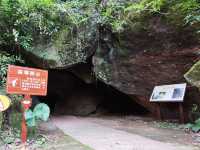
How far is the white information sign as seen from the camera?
8.47m

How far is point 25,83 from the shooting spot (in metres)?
6.60

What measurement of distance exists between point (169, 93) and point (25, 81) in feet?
13.3

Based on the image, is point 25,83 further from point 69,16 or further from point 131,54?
point 69,16

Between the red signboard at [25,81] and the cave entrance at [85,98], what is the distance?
5399 mm

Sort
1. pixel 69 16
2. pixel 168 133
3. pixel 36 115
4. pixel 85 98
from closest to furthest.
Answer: pixel 36 115, pixel 168 133, pixel 69 16, pixel 85 98

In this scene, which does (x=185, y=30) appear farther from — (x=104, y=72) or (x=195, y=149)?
(x=195, y=149)

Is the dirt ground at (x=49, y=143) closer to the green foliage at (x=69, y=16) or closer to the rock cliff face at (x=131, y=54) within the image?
the rock cliff face at (x=131, y=54)

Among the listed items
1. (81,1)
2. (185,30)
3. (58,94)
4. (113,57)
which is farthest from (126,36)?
(58,94)

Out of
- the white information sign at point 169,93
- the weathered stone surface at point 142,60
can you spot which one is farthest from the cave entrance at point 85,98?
the white information sign at point 169,93

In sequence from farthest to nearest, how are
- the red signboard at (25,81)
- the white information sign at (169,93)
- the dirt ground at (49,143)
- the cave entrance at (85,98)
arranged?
the cave entrance at (85,98)
the white information sign at (169,93)
the red signboard at (25,81)
the dirt ground at (49,143)

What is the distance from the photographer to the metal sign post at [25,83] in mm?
6394

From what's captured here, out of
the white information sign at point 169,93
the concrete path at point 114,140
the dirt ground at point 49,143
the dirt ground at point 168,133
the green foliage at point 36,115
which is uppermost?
the white information sign at point 169,93

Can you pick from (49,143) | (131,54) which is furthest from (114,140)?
(131,54)

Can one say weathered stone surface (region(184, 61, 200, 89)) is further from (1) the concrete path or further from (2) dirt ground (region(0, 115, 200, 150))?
(1) the concrete path
